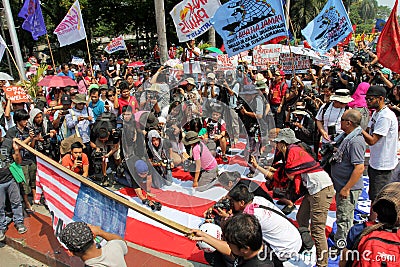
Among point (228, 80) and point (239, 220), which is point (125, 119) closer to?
point (228, 80)

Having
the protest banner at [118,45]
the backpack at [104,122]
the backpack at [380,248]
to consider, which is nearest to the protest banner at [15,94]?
the backpack at [104,122]

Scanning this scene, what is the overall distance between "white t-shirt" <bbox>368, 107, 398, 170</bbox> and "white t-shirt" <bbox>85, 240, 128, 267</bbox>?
296 centimetres

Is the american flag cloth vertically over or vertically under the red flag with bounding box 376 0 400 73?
under

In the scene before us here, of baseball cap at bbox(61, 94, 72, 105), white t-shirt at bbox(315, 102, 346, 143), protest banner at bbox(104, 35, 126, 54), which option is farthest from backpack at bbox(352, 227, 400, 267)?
protest banner at bbox(104, 35, 126, 54)

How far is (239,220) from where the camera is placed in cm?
216

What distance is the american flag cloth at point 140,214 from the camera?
9.98 ft

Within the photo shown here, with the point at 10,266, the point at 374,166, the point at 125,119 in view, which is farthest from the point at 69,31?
the point at 374,166

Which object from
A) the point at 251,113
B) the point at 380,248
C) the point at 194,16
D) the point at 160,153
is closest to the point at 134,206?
the point at 380,248

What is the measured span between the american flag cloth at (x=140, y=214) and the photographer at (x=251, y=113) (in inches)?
15.7

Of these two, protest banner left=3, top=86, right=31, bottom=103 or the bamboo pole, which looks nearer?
the bamboo pole

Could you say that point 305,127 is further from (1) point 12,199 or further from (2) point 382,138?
(1) point 12,199

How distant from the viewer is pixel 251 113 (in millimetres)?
6309

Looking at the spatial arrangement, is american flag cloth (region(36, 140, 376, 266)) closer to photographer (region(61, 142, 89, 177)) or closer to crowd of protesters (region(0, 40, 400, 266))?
crowd of protesters (region(0, 40, 400, 266))

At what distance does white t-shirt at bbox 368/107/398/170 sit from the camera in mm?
3703
